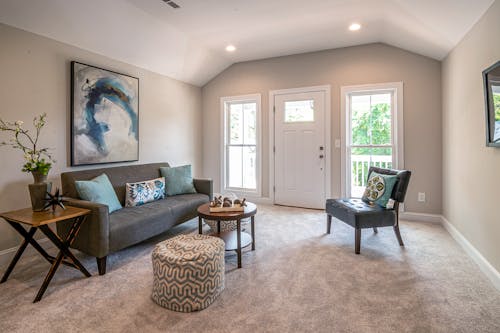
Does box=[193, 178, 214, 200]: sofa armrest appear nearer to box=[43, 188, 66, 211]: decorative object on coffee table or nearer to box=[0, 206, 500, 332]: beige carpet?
box=[0, 206, 500, 332]: beige carpet

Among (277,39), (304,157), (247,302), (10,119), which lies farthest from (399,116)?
(10,119)

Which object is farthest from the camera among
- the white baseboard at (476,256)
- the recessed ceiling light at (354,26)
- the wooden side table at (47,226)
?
the recessed ceiling light at (354,26)

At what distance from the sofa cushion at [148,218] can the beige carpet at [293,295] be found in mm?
227

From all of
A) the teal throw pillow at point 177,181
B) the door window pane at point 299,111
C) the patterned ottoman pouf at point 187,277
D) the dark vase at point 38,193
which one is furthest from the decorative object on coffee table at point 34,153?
the door window pane at point 299,111

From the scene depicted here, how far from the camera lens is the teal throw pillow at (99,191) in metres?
2.71

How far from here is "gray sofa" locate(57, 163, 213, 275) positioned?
94.5 inches

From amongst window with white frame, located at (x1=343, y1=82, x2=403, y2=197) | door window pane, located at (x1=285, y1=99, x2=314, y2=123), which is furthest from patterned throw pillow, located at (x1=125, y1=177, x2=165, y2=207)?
window with white frame, located at (x1=343, y1=82, x2=403, y2=197)

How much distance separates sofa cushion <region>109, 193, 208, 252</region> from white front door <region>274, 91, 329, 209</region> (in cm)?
177

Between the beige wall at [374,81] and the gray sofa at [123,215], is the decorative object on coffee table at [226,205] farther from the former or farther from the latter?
the beige wall at [374,81]

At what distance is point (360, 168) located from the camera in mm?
4477

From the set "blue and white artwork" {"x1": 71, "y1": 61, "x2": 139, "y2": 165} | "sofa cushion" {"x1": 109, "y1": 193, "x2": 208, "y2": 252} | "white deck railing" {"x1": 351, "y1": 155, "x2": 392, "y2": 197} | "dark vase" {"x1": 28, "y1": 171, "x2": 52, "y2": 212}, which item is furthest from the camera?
"white deck railing" {"x1": 351, "y1": 155, "x2": 392, "y2": 197}

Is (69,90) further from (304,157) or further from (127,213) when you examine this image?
(304,157)

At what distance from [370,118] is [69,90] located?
162 inches

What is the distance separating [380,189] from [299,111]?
214 cm
